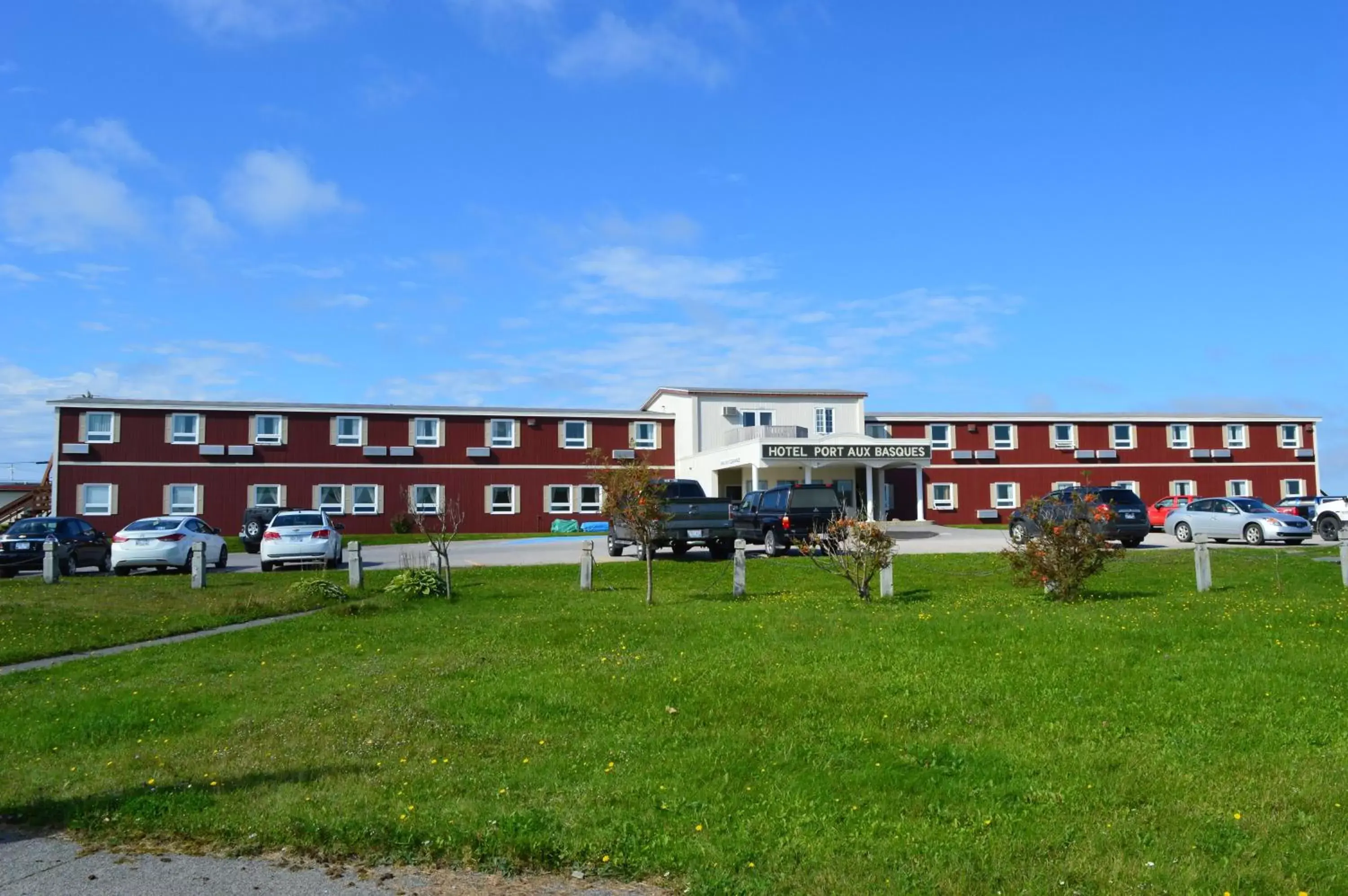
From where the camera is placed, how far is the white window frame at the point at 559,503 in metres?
51.2

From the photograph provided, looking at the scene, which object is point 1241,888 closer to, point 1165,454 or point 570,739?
point 570,739

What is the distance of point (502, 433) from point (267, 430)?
10.4 meters

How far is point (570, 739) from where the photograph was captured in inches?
299

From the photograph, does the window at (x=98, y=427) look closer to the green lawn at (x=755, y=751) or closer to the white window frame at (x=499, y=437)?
the white window frame at (x=499, y=437)

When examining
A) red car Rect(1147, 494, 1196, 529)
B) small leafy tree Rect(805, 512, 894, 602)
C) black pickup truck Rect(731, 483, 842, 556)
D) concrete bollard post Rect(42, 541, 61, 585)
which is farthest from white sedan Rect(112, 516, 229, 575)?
red car Rect(1147, 494, 1196, 529)

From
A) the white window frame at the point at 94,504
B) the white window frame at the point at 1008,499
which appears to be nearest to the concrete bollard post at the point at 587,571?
the white window frame at the point at 94,504

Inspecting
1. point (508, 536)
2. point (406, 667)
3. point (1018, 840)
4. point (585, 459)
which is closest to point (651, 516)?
point (406, 667)

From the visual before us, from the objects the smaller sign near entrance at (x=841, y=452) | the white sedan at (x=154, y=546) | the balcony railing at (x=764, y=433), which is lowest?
the white sedan at (x=154, y=546)

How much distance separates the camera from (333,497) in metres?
48.6

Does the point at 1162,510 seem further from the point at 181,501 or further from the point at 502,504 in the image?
the point at 181,501

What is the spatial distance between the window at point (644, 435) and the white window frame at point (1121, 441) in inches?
942

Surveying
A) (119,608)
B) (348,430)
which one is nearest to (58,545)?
(119,608)

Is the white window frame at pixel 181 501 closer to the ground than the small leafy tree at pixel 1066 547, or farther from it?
farther from it

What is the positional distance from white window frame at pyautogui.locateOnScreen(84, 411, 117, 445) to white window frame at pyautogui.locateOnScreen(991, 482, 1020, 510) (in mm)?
41166
